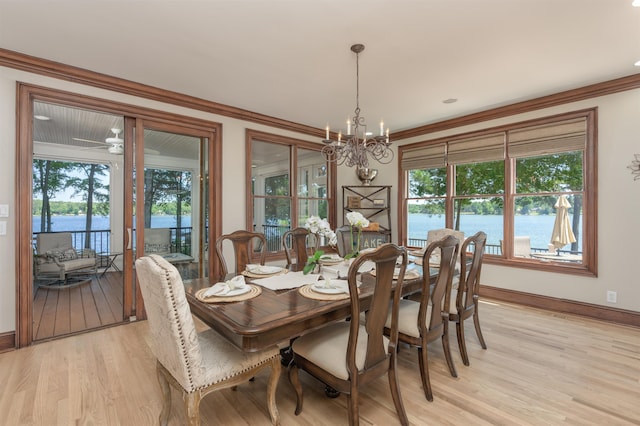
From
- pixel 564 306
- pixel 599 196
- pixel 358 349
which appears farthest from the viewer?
pixel 564 306

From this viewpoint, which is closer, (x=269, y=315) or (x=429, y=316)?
(x=269, y=315)

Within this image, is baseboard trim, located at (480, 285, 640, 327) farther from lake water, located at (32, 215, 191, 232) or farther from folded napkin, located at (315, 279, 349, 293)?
lake water, located at (32, 215, 191, 232)

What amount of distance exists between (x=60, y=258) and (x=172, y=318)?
457cm

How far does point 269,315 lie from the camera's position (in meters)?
1.53

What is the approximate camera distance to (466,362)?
241 cm

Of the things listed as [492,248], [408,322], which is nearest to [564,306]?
[492,248]

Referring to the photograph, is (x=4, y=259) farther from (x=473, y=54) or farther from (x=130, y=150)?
(x=473, y=54)

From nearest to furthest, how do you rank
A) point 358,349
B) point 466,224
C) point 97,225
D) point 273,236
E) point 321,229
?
point 358,349, point 321,229, point 466,224, point 273,236, point 97,225

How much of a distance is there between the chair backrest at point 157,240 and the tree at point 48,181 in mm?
1779

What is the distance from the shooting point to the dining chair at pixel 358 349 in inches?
59.6

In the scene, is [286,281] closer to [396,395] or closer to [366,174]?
[396,395]

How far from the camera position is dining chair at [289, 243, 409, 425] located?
1514mm

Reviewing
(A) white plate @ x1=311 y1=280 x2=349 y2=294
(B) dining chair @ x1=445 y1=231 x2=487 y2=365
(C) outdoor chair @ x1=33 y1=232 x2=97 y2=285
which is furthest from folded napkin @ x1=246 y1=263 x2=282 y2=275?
(C) outdoor chair @ x1=33 y1=232 x2=97 y2=285

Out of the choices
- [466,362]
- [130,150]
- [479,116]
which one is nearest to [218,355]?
[466,362]
